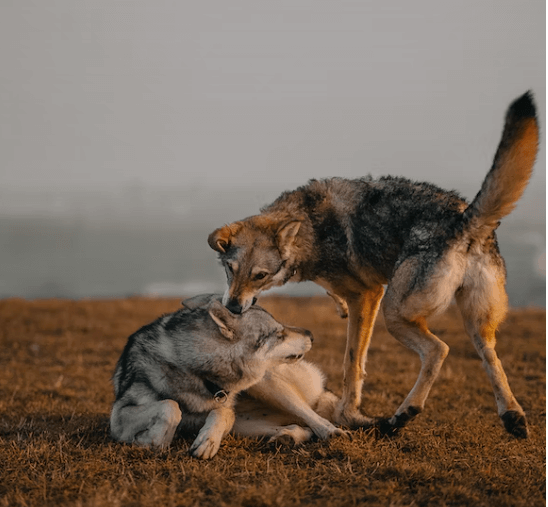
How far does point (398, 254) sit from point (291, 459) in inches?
91.4

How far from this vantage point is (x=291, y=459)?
510 cm

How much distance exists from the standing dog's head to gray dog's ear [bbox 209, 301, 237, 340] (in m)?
0.31

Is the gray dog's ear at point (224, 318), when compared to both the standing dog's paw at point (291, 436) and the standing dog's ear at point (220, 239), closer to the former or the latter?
the standing dog's ear at point (220, 239)

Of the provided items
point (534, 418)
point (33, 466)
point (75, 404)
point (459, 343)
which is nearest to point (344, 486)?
point (33, 466)

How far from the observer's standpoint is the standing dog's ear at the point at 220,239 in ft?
20.1

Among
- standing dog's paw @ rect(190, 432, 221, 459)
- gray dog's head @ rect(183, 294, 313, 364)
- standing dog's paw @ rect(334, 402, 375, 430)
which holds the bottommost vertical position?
standing dog's paw @ rect(334, 402, 375, 430)

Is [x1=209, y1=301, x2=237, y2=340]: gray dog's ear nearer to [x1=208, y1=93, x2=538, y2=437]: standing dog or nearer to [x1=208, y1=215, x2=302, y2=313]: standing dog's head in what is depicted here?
[x1=208, y1=93, x2=538, y2=437]: standing dog

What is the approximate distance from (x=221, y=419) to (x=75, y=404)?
3.53m

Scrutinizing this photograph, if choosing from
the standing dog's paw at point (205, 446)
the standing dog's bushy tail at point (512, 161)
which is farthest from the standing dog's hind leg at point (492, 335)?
the standing dog's paw at point (205, 446)

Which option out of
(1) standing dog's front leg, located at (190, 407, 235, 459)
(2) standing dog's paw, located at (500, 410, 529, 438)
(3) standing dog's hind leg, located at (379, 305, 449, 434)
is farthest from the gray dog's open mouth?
(2) standing dog's paw, located at (500, 410, 529, 438)

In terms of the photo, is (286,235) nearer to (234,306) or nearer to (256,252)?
(256,252)

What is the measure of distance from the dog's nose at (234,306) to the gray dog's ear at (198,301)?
255mm

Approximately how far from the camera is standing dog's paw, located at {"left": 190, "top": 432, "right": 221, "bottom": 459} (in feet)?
16.8

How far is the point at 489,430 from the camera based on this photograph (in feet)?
21.5
